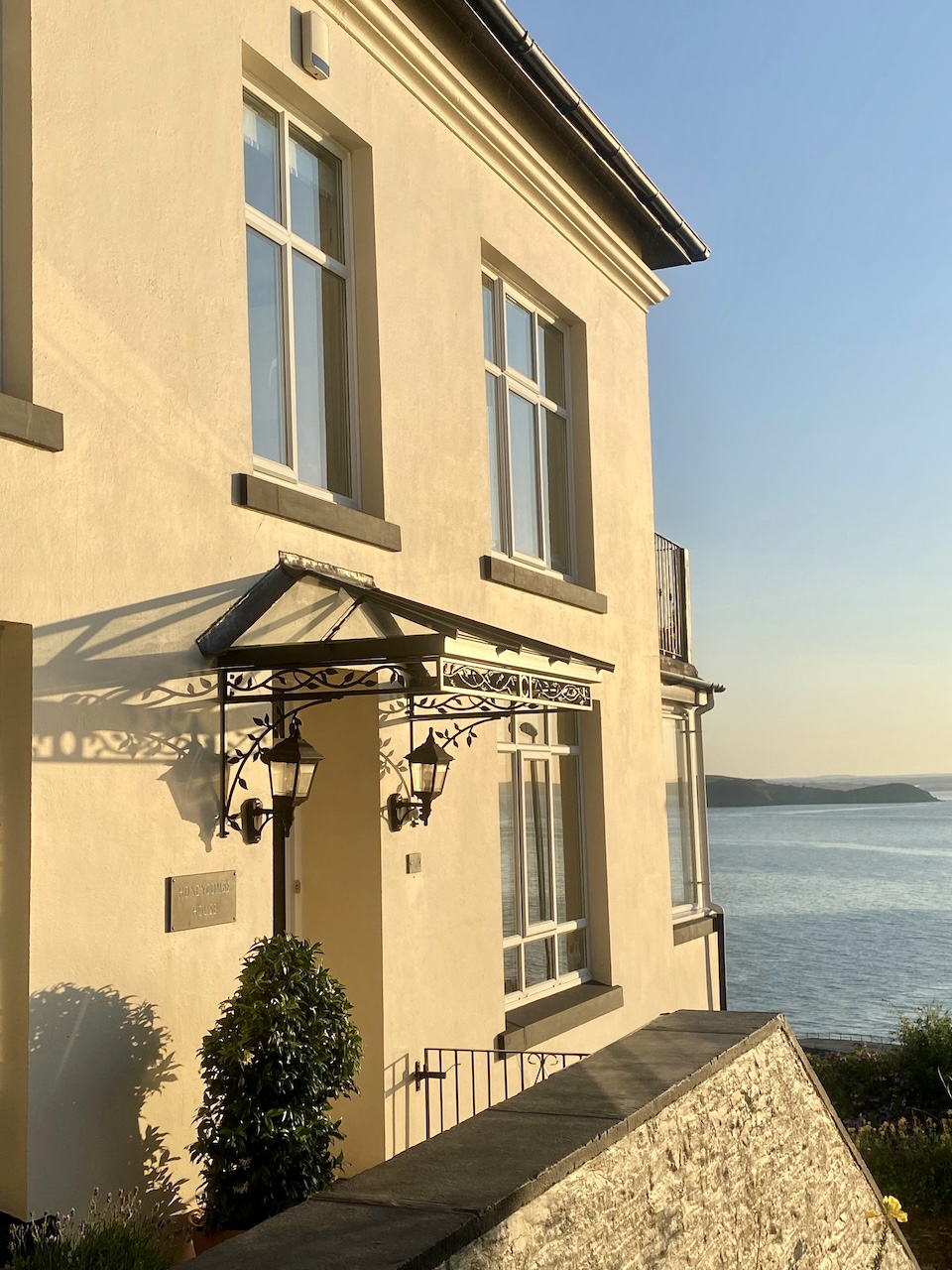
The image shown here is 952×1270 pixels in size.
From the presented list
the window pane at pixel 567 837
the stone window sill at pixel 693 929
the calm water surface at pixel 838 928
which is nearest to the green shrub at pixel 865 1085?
the stone window sill at pixel 693 929

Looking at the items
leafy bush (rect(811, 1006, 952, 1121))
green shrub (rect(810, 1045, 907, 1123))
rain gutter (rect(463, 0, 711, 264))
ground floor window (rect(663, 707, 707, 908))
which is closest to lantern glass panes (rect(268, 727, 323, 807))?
rain gutter (rect(463, 0, 711, 264))

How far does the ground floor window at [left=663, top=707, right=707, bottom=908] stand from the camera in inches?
572

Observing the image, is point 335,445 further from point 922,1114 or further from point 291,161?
point 922,1114

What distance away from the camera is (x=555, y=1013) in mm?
9492

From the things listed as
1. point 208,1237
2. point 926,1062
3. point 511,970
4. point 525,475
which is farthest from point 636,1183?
point 926,1062

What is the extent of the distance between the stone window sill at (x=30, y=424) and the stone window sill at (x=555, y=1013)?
5.26 m

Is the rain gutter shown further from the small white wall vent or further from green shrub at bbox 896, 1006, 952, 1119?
green shrub at bbox 896, 1006, 952, 1119

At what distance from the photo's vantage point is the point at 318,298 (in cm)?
775

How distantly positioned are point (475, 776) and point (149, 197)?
4358 mm

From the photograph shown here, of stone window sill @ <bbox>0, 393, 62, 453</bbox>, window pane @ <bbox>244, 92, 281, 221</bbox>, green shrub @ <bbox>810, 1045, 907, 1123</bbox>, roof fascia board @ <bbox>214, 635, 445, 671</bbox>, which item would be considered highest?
window pane @ <bbox>244, 92, 281, 221</bbox>

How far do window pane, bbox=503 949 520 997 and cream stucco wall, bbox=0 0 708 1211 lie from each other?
787 mm

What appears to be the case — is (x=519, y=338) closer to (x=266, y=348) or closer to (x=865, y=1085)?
(x=266, y=348)

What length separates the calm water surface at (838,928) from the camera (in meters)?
39.0

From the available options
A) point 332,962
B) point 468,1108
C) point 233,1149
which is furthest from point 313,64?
point 468,1108
